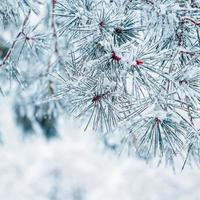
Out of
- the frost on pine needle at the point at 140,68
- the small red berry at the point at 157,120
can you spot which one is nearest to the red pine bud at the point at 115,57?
the frost on pine needle at the point at 140,68

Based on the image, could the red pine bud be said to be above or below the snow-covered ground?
above

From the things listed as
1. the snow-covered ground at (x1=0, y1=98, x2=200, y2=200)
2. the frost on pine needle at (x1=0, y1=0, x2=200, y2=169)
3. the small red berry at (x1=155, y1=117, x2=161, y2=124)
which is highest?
the frost on pine needle at (x1=0, y1=0, x2=200, y2=169)

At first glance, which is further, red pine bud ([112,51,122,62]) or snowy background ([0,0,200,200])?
snowy background ([0,0,200,200])

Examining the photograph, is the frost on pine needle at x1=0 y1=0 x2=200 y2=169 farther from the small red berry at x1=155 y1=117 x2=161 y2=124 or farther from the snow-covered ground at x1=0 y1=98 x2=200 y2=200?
the snow-covered ground at x1=0 y1=98 x2=200 y2=200

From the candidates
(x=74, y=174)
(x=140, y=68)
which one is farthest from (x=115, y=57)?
(x=74, y=174)

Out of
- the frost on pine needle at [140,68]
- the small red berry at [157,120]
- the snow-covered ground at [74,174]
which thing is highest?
the frost on pine needle at [140,68]

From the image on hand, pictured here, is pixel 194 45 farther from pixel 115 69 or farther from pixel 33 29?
pixel 33 29

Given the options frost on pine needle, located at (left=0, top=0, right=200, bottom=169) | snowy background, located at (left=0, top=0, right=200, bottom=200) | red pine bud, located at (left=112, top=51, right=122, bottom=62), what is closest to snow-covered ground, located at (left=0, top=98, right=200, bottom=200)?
snowy background, located at (left=0, top=0, right=200, bottom=200)

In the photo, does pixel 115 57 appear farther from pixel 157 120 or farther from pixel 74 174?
pixel 74 174

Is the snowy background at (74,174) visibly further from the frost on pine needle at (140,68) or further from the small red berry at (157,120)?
the small red berry at (157,120)
